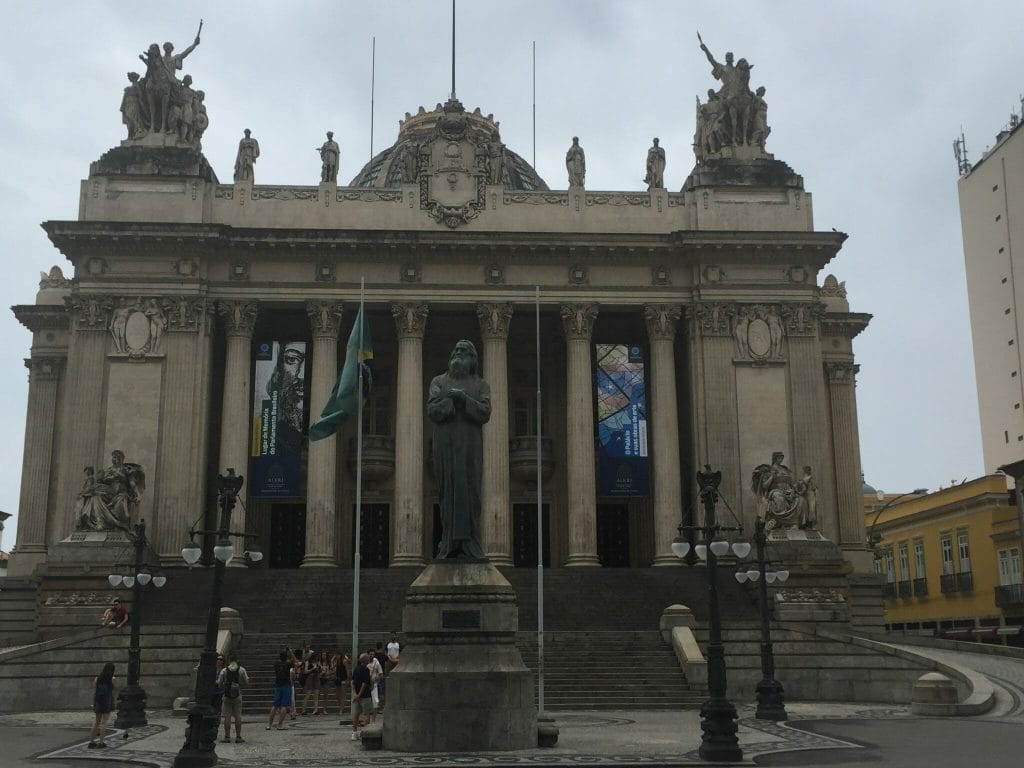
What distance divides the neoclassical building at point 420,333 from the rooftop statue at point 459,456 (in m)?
22.7

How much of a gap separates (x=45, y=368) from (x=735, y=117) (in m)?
30.3

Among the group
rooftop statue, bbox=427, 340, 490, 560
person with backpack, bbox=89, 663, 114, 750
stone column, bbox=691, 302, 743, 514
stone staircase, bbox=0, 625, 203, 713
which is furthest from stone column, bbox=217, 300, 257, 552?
rooftop statue, bbox=427, 340, 490, 560

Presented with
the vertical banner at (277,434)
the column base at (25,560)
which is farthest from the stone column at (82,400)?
the vertical banner at (277,434)

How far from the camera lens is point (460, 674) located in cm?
1775

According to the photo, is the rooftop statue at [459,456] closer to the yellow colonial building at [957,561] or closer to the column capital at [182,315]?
the column capital at [182,315]

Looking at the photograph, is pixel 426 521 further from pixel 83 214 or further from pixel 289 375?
pixel 83 214

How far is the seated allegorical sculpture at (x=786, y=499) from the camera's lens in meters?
40.9

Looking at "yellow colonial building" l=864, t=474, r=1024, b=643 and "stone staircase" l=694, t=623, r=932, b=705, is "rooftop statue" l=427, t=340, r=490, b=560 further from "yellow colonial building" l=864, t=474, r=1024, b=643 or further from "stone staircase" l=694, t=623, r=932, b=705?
"yellow colonial building" l=864, t=474, r=1024, b=643

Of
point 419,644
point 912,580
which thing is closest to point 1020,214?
point 912,580

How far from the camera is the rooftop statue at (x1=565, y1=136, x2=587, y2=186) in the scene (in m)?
45.9

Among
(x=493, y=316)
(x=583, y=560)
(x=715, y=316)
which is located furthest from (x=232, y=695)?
(x=715, y=316)

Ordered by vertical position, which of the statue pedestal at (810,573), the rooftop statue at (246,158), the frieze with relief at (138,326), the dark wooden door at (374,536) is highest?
the rooftop statue at (246,158)

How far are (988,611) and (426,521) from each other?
1150 inches

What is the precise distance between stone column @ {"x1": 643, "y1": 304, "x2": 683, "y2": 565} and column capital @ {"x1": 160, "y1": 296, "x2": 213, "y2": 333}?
1667 cm
